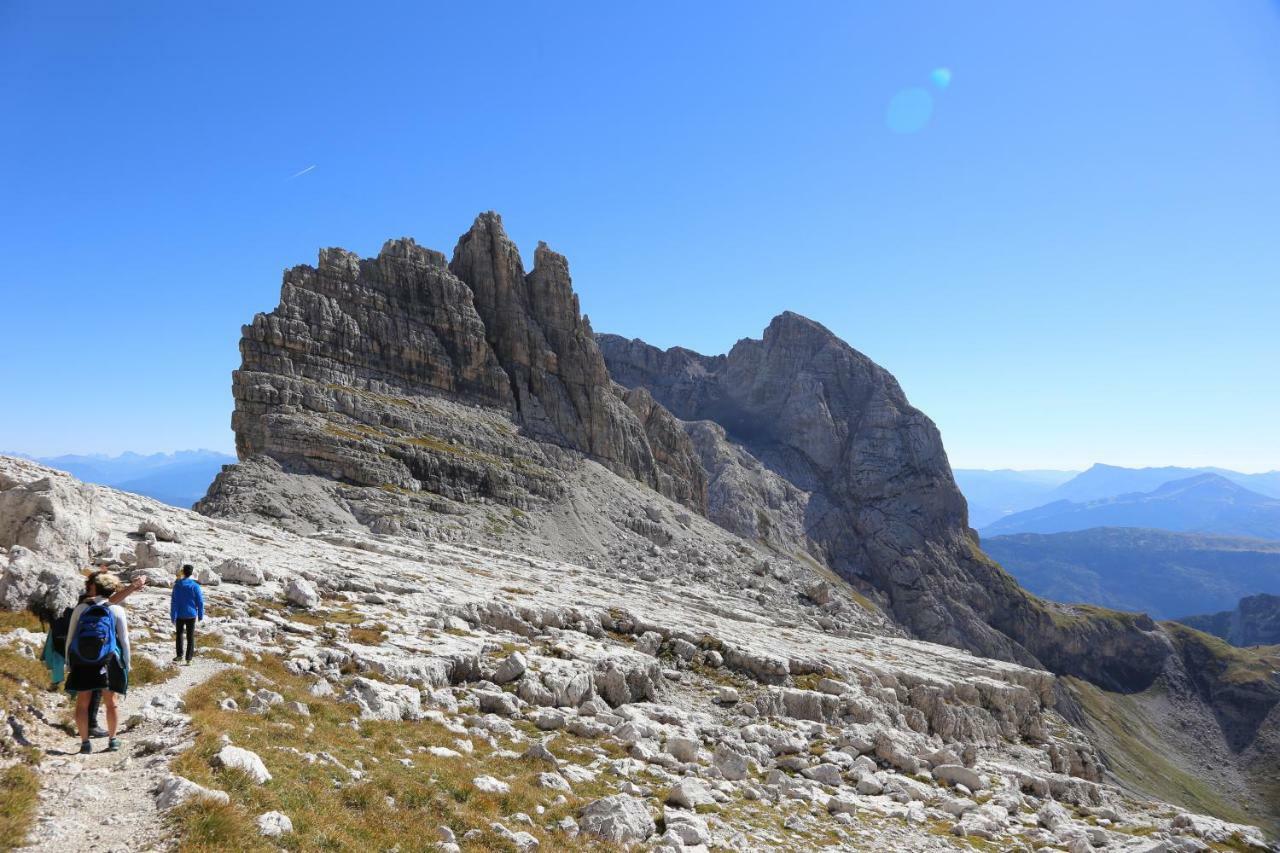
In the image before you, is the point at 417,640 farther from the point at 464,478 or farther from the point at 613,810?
the point at 464,478

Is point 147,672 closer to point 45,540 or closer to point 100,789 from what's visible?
point 100,789

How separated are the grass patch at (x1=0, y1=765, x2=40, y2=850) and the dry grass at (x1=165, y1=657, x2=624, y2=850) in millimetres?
1699

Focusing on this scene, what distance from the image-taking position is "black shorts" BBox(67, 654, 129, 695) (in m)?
11.7

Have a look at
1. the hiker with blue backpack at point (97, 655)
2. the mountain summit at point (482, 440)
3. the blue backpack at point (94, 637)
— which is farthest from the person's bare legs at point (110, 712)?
the mountain summit at point (482, 440)

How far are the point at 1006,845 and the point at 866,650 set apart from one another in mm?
34134

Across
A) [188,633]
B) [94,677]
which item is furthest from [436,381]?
[94,677]

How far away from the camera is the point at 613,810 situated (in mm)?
14508

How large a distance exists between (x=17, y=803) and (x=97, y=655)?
3285mm

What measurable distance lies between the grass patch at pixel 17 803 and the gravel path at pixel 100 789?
5.2 inches

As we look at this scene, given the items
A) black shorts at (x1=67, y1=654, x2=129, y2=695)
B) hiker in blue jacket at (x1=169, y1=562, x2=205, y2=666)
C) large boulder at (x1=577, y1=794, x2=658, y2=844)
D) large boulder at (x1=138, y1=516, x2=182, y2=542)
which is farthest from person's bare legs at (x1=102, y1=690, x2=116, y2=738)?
large boulder at (x1=138, y1=516, x2=182, y2=542)

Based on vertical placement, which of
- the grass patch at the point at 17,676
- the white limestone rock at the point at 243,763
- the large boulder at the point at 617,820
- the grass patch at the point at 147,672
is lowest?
the large boulder at the point at 617,820

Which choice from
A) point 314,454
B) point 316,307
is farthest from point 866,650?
point 316,307

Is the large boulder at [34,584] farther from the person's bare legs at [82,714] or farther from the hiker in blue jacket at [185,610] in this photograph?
the person's bare legs at [82,714]

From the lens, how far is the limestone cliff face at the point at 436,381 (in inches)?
3145
